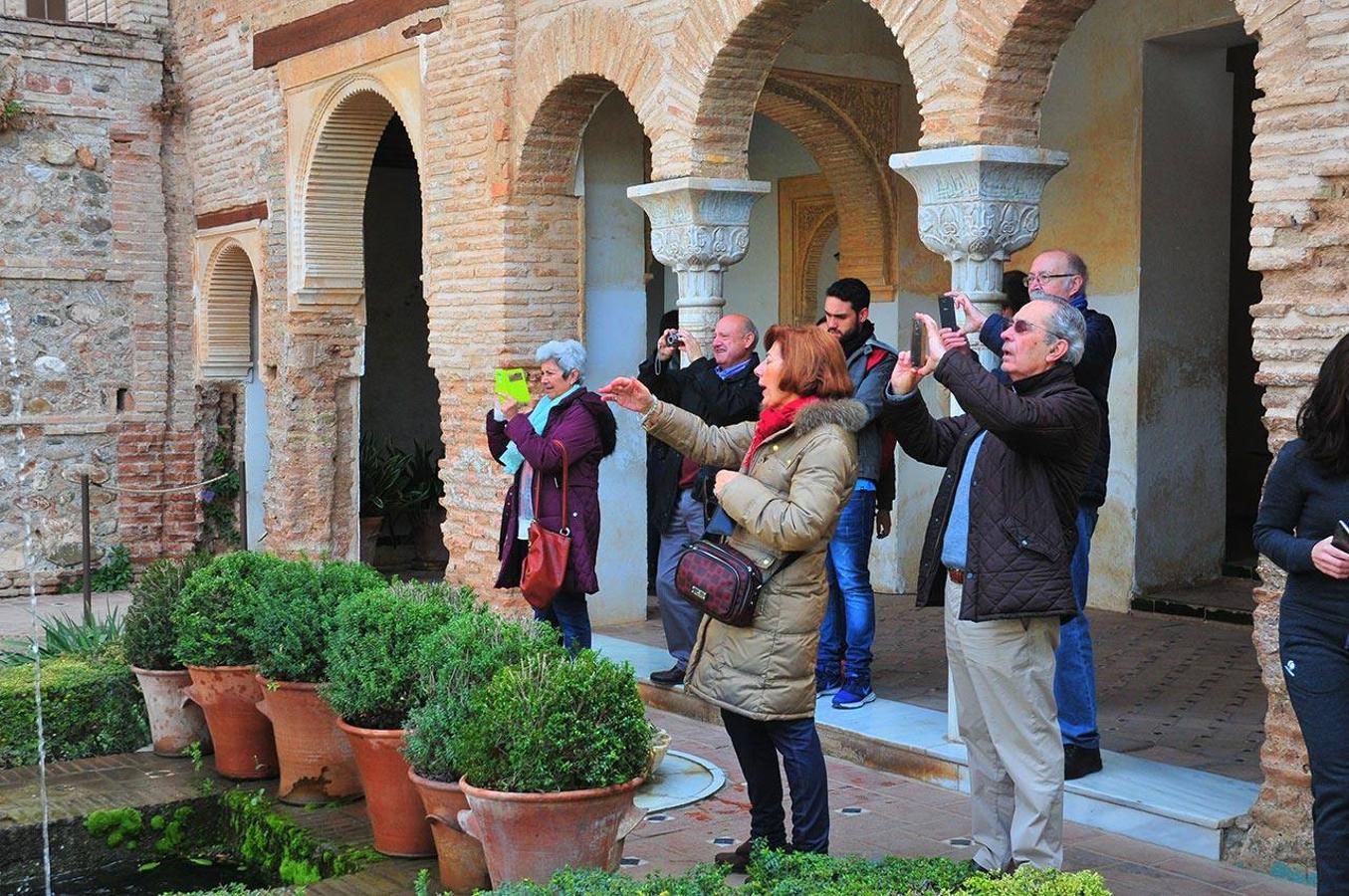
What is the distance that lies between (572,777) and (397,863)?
107 cm

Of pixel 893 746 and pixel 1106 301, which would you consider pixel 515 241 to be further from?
pixel 893 746

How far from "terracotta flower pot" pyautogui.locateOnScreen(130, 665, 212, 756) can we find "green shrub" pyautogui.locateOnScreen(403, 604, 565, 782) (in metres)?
2.01

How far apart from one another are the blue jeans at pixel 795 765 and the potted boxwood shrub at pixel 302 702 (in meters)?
1.76

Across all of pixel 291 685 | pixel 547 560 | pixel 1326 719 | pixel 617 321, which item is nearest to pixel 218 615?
pixel 291 685

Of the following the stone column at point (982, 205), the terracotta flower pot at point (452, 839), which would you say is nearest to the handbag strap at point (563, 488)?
the stone column at point (982, 205)

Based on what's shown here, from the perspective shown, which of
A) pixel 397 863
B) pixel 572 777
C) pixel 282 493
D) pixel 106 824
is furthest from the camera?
pixel 282 493

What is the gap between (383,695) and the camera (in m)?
5.16

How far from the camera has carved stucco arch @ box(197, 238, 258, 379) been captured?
13.7 metres

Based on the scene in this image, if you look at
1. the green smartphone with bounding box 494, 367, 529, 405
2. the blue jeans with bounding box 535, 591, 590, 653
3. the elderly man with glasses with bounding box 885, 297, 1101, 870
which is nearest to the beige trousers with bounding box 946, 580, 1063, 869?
the elderly man with glasses with bounding box 885, 297, 1101, 870

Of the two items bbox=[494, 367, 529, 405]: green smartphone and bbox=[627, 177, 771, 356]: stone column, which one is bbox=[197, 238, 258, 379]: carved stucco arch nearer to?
bbox=[627, 177, 771, 356]: stone column

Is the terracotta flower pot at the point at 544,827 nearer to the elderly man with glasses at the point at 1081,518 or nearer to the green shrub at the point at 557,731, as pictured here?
the green shrub at the point at 557,731

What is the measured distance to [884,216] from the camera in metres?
10.9

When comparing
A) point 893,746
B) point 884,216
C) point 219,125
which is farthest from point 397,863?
point 219,125

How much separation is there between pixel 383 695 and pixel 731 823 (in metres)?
Result: 1.32
